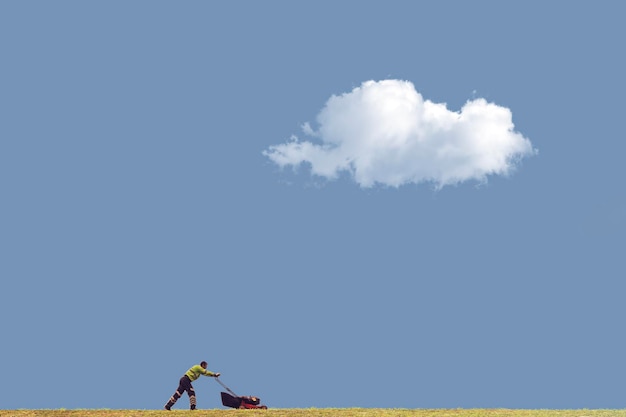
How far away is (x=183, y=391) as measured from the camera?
40594mm

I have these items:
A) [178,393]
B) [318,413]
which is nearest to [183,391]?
[178,393]

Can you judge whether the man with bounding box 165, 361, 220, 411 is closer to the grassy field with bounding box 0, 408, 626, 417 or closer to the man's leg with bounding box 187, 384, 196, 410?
the man's leg with bounding box 187, 384, 196, 410

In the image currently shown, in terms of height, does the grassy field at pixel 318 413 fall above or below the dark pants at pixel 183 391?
below

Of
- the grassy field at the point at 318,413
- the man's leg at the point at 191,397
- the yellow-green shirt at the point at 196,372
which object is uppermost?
the yellow-green shirt at the point at 196,372

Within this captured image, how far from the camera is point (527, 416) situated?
36.2 m

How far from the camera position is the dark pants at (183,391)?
132 feet

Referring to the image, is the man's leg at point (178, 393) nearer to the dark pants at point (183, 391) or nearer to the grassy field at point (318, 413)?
the dark pants at point (183, 391)

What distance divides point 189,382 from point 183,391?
0.53m

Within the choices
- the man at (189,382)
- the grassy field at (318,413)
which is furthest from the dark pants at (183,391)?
the grassy field at (318,413)

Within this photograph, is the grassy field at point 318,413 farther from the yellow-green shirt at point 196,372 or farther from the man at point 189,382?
the yellow-green shirt at point 196,372

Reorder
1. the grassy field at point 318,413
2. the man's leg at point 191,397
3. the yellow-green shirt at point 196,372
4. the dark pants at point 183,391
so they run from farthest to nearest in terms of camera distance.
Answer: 1. the yellow-green shirt at point 196,372
2. the dark pants at point 183,391
3. the man's leg at point 191,397
4. the grassy field at point 318,413

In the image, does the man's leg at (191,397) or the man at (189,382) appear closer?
the man's leg at (191,397)

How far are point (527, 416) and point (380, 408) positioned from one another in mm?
6969

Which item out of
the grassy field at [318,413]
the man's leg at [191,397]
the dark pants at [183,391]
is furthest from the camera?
the dark pants at [183,391]
